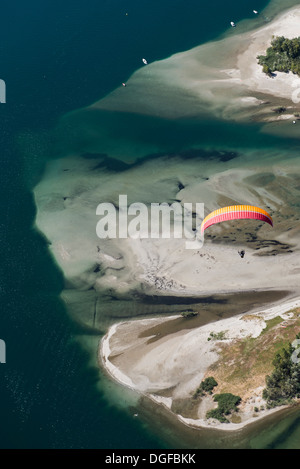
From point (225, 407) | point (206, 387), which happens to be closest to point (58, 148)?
point (206, 387)

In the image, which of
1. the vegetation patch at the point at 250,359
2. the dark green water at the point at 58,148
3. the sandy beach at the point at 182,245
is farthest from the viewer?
the sandy beach at the point at 182,245

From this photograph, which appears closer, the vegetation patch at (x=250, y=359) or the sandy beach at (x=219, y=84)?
the vegetation patch at (x=250, y=359)

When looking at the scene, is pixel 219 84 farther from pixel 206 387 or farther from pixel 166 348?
pixel 206 387

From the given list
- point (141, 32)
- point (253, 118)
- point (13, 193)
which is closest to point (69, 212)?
point (13, 193)

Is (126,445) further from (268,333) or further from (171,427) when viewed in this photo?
(268,333)

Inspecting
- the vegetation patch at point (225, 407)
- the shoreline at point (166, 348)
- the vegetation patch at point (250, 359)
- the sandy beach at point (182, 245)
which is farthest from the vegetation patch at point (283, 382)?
the vegetation patch at point (225, 407)

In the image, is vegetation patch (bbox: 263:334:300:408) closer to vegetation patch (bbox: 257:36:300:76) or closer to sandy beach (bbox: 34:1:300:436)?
sandy beach (bbox: 34:1:300:436)

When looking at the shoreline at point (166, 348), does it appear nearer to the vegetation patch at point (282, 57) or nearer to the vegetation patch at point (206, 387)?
the vegetation patch at point (206, 387)
